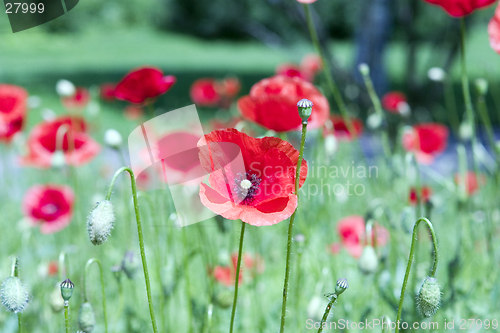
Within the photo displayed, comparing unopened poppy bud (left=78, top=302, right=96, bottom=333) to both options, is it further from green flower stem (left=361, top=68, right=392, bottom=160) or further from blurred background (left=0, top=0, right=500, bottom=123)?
blurred background (left=0, top=0, right=500, bottom=123)

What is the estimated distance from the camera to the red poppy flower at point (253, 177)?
2.21 ft

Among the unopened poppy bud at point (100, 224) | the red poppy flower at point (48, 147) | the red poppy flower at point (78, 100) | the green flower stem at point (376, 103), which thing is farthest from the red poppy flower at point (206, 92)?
the unopened poppy bud at point (100, 224)

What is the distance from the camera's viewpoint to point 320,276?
1.30m

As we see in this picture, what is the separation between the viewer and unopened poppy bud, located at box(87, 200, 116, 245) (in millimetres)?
652

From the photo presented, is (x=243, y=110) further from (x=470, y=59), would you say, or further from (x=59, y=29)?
(x=59, y=29)

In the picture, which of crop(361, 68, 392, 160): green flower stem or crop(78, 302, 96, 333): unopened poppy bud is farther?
crop(361, 68, 392, 160): green flower stem

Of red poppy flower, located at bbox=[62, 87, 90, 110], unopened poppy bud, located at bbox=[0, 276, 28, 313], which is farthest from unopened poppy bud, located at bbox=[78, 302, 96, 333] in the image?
red poppy flower, located at bbox=[62, 87, 90, 110]

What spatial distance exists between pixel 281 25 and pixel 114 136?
1889 centimetres

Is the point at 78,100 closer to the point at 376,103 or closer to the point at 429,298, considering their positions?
the point at 376,103

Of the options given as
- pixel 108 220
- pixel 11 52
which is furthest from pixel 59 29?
pixel 108 220

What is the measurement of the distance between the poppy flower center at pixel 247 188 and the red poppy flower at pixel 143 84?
36 centimetres

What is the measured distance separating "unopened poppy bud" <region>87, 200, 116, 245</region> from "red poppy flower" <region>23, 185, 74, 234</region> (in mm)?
1025

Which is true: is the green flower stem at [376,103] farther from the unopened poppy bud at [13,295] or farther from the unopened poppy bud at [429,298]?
the unopened poppy bud at [13,295]

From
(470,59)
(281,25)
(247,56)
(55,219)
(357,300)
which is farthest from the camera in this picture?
(281,25)
